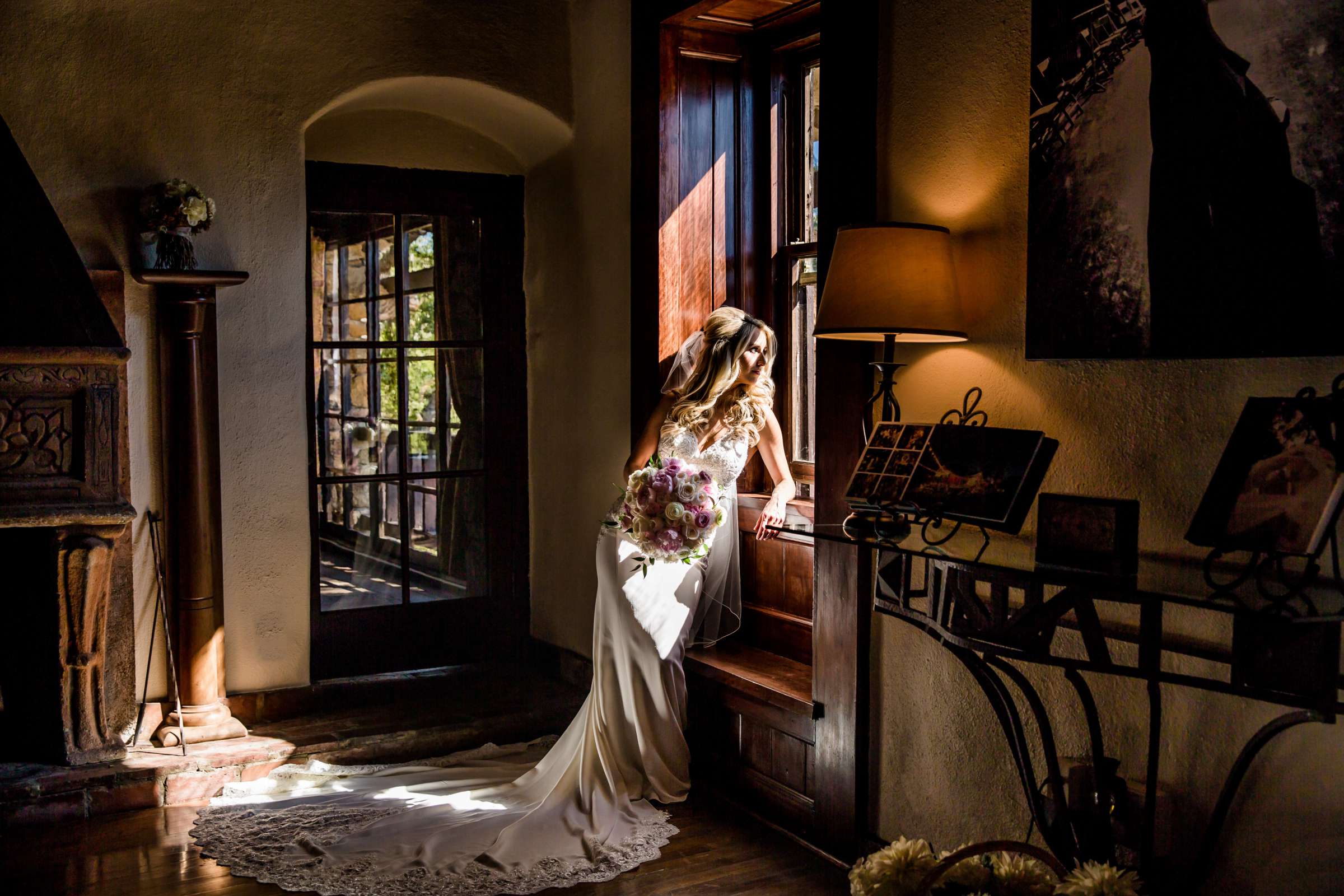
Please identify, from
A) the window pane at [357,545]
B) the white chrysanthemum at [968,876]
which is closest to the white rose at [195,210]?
the window pane at [357,545]

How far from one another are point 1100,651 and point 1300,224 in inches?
36.2

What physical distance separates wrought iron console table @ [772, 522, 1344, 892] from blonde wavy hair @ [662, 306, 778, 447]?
1267mm

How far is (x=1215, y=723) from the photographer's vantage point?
2.29 m

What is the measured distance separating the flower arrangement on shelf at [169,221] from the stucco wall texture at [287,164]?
0.16m

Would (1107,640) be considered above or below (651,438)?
below

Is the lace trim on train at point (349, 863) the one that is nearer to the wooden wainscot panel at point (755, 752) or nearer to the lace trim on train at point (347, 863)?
the lace trim on train at point (347, 863)

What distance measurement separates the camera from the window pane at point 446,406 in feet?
17.4

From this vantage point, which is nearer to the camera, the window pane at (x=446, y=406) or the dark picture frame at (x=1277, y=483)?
the dark picture frame at (x=1277, y=483)

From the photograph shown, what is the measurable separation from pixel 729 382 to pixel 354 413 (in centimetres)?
214

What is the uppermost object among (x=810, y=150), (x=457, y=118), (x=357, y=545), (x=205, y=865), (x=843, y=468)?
(x=457, y=118)

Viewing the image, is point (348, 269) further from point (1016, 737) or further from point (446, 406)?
point (1016, 737)

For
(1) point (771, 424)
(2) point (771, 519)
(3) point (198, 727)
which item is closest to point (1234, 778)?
(2) point (771, 519)

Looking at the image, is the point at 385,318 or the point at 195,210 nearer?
the point at 195,210

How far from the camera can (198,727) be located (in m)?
4.27
